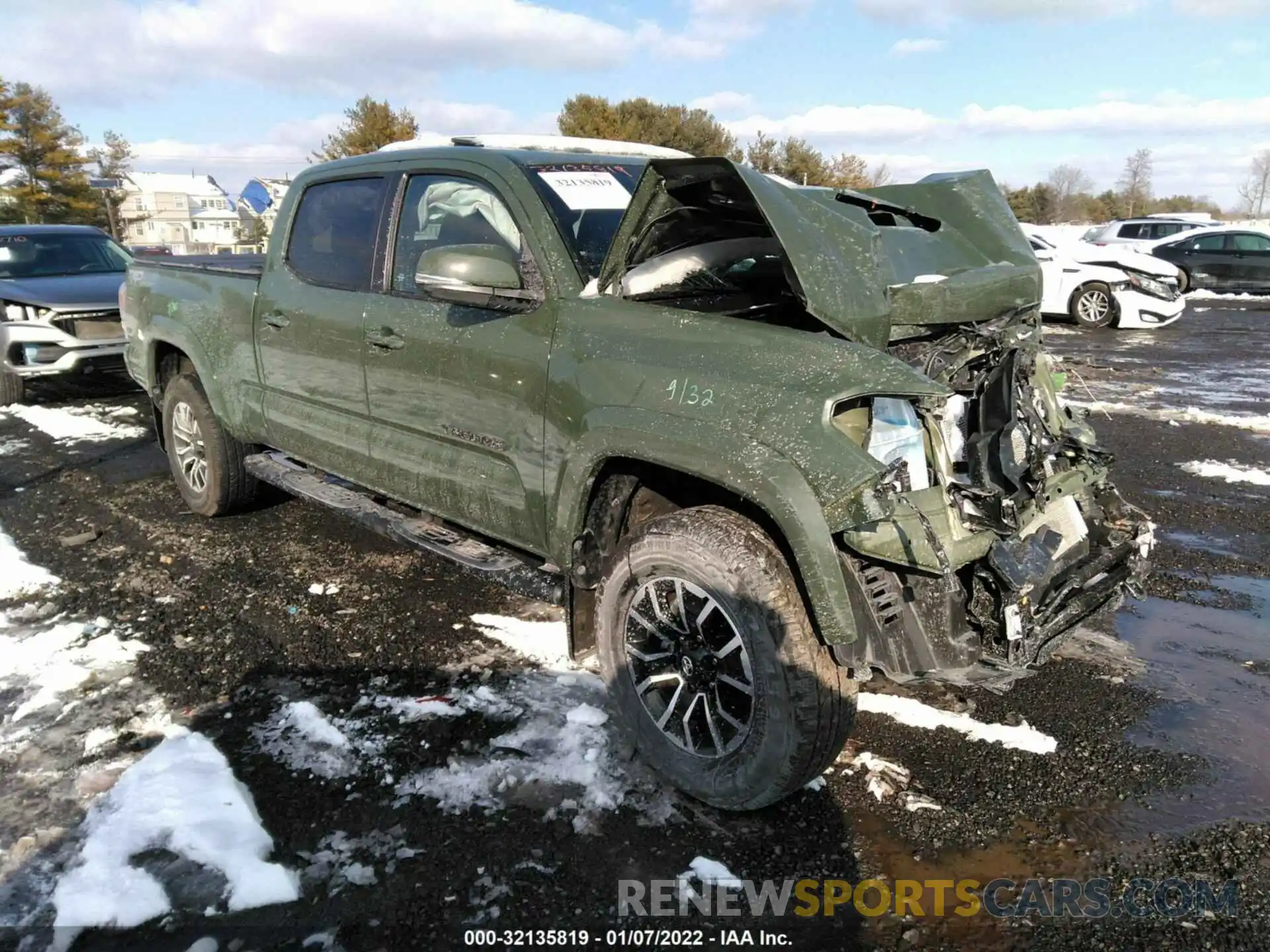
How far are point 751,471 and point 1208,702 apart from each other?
2.28m

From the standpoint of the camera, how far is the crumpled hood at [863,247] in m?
2.61

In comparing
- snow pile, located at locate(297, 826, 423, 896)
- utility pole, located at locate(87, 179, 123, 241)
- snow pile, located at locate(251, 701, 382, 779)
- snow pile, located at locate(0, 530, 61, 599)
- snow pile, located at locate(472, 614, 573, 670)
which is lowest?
snow pile, located at locate(297, 826, 423, 896)

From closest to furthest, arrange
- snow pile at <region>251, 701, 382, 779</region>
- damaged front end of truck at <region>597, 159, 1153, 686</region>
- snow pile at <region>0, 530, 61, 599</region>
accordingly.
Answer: damaged front end of truck at <region>597, 159, 1153, 686</region> < snow pile at <region>251, 701, 382, 779</region> < snow pile at <region>0, 530, 61, 599</region>

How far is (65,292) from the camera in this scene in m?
8.83

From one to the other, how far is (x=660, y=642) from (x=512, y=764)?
668 mm

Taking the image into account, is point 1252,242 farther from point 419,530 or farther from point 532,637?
point 419,530

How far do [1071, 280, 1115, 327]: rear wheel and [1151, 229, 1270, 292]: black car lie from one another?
6895 millimetres

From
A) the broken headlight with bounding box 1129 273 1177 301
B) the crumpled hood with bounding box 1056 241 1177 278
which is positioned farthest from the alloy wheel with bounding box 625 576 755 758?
the crumpled hood with bounding box 1056 241 1177 278

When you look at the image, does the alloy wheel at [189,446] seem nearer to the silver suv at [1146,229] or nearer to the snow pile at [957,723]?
the snow pile at [957,723]

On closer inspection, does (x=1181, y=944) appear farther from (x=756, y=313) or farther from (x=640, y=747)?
(x=756, y=313)

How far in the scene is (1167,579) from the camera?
4.41 m

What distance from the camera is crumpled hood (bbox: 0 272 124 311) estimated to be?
28.1 ft

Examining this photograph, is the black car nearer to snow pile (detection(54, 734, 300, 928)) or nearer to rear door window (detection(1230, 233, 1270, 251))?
rear door window (detection(1230, 233, 1270, 251))

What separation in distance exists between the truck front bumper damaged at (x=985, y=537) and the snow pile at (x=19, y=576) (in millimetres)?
4190
